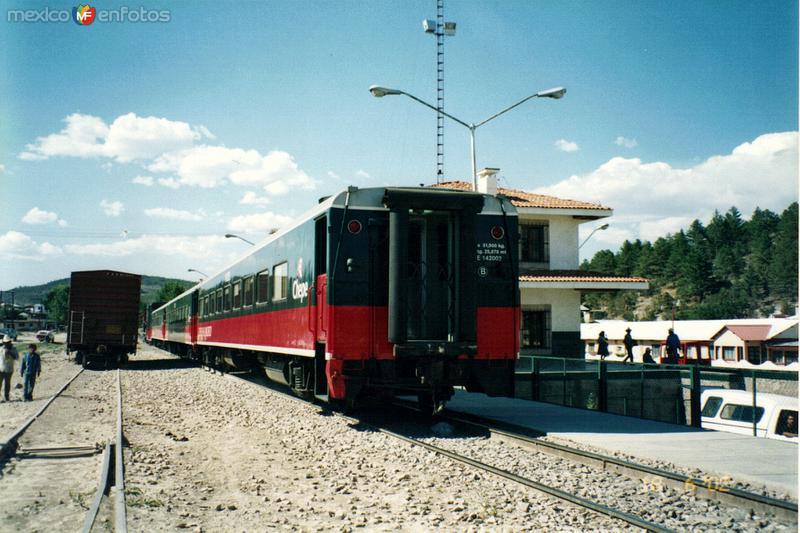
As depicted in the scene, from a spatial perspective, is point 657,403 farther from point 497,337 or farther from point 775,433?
point 497,337

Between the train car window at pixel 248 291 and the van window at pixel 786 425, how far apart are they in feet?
44.3

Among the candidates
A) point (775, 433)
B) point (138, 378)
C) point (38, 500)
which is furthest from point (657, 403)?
point (138, 378)

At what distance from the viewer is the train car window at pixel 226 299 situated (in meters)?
20.2

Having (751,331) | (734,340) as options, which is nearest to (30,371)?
(734,340)

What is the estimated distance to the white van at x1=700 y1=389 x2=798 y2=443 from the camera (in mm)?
17844

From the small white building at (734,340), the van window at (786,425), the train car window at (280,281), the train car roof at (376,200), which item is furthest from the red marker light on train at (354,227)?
the small white building at (734,340)

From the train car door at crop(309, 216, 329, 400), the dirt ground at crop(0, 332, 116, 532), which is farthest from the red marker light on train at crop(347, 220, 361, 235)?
the dirt ground at crop(0, 332, 116, 532)

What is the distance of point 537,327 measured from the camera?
29.1 metres

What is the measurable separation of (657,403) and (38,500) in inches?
541

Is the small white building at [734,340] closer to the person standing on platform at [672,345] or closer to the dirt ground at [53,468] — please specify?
the person standing on platform at [672,345]

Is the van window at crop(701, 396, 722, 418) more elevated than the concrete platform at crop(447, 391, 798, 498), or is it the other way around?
the concrete platform at crop(447, 391, 798, 498)

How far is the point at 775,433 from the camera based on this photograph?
1797 centimetres

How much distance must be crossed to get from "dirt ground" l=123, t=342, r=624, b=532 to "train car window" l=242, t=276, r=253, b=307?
4874 mm

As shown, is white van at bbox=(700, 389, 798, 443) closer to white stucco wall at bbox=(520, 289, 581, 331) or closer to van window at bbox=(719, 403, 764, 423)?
van window at bbox=(719, 403, 764, 423)
